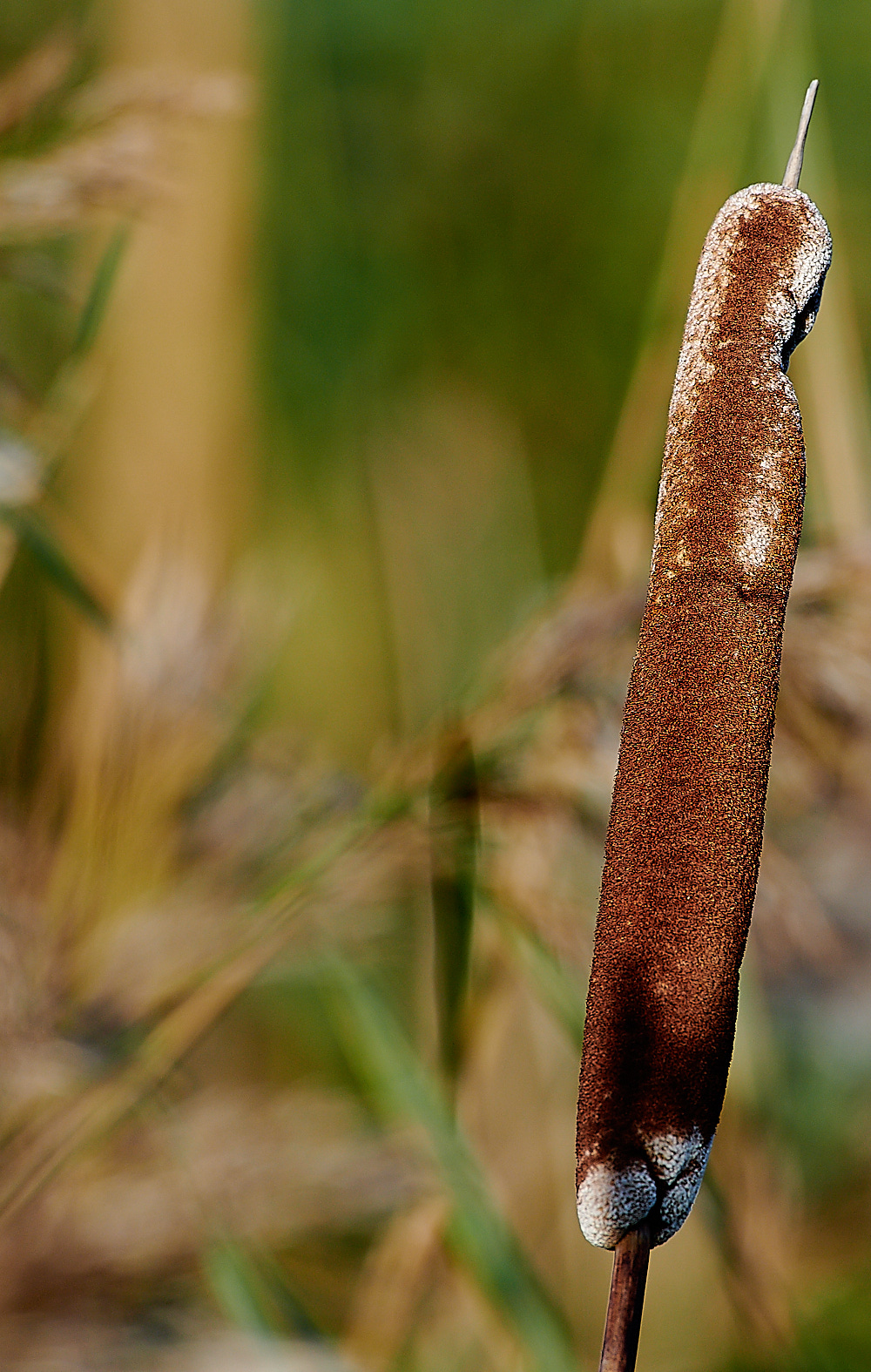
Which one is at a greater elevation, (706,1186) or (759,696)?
(759,696)

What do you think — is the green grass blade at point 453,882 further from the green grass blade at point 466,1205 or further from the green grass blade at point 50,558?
the green grass blade at point 50,558

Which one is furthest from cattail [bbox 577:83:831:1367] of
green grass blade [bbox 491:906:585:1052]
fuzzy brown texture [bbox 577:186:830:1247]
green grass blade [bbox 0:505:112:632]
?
green grass blade [bbox 0:505:112:632]

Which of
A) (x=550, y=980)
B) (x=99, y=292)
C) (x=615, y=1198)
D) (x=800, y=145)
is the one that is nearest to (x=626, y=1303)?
(x=615, y=1198)

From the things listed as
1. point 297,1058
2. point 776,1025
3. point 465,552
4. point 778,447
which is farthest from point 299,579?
point 778,447

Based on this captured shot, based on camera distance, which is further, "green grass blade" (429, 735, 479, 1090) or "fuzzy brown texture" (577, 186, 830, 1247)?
"green grass blade" (429, 735, 479, 1090)

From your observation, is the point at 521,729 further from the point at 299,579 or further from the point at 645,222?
the point at 645,222

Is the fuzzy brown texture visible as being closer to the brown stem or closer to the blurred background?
the brown stem

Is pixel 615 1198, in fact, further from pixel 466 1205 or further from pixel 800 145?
pixel 466 1205
